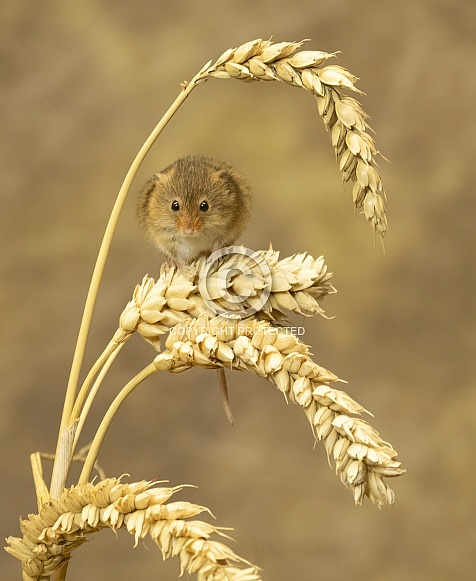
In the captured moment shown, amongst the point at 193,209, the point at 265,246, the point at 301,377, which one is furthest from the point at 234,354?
the point at 265,246

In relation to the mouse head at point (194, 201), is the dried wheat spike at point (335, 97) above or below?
below

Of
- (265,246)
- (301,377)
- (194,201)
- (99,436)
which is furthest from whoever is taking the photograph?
(265,246)

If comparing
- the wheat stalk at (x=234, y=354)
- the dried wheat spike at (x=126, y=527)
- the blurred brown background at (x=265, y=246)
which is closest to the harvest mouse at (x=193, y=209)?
the wheat stalk at (x=234, y=354)

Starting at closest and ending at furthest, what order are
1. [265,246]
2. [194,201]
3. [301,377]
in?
[301,377] < [194,201] < [265,246]

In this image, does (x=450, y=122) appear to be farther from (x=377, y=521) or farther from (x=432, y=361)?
(x=377, y=521)

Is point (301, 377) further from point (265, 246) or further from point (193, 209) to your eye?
point (265, 246)

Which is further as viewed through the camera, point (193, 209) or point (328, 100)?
point (193, 209)

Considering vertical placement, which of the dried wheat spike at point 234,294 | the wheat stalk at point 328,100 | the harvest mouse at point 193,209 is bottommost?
the dried wheat spike at point 234,294

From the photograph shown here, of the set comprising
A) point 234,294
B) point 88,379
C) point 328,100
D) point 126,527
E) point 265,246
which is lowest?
point 126,527

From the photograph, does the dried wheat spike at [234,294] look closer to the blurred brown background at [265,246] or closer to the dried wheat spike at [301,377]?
the dried wheat spike at [301,377]
